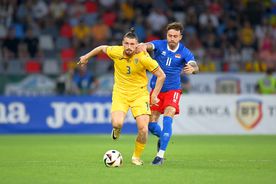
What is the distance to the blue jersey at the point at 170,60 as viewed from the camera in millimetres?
12438

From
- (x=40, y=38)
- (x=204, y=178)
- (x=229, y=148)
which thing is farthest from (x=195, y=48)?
(x=204, y=178)

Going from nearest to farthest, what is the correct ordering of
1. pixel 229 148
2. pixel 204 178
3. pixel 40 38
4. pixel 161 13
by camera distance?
pixel 204 178
pixel 229 148
pixel 40 38
pixel 161 13

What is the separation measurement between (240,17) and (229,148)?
41.4 feet

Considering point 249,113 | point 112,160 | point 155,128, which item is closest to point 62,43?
point 249,113

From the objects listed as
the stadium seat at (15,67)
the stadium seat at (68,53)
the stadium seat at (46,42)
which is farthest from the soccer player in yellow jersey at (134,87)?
the stadium seat at (46,42)

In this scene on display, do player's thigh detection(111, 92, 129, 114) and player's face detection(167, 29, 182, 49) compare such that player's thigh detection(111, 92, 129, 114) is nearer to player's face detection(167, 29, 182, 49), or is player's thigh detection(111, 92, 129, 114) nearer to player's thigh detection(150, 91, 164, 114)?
player's thigh detection(150, 91, 164, 114)

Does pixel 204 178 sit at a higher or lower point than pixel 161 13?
lower

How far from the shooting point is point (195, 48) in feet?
84.6

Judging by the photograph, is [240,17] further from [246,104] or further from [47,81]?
[47,81]

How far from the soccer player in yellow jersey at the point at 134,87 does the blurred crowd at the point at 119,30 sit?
11279 mm

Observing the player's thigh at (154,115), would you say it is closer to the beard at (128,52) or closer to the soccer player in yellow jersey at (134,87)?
the soccer player in yellow jersey at (134,87)

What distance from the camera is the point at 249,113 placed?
22.4 metres

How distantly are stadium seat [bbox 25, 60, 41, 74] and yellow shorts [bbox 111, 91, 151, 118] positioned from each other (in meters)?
11.9

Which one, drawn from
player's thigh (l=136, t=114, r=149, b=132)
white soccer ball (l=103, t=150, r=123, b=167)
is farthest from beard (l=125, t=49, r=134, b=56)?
white soccer ball (l=103, t=150, r=123, b=167)
